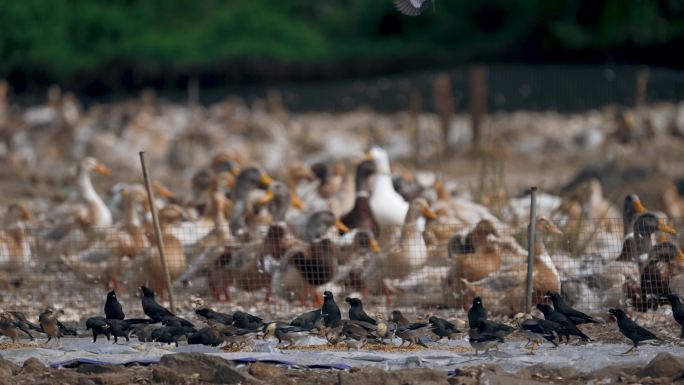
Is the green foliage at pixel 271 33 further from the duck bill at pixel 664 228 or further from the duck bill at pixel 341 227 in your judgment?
the duck bill at pixel 664 228

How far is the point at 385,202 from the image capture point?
40.7 ft

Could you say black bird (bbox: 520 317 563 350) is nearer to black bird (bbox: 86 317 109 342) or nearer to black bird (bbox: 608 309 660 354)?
black bird (bbox: 608 309 660 354)

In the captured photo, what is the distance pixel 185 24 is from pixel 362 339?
3936cm

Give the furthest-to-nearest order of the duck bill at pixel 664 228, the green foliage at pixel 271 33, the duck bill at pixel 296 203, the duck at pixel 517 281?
the green foliage at pixel 271 33, the duck bill at pixel 296 203, the duck bill at pixel 664 228, the duck at pixel 517 281

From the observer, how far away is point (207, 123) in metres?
27.4

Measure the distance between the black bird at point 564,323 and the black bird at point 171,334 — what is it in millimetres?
2266

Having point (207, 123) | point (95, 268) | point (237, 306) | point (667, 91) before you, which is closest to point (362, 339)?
point (237, 306)

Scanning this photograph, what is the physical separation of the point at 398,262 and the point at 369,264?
0.95 feet

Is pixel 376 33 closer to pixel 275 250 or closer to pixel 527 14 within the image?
pixel 527 14

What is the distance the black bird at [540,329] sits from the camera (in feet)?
24.5

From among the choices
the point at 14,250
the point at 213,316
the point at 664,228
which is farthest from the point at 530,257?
the point at 14,250

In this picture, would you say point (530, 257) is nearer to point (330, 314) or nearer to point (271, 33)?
point (330, 314)

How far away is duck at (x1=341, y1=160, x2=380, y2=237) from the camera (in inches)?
448

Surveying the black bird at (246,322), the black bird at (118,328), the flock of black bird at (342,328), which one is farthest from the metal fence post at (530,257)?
the black bird at (118,328)
